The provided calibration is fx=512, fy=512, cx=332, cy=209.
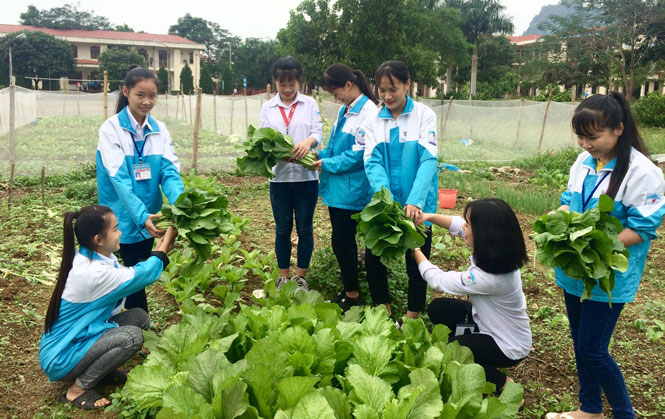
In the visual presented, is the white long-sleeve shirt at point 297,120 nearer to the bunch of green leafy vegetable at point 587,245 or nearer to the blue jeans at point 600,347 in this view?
the bunch of green leafy vegetable at point 587,245

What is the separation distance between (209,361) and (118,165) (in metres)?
1.41

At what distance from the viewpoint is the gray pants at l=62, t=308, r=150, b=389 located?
2689 millimetres

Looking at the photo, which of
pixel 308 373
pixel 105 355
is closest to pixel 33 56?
pixel 105 355

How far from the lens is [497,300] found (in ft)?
8.82

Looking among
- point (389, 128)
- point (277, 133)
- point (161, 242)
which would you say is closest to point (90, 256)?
point (161, 242)

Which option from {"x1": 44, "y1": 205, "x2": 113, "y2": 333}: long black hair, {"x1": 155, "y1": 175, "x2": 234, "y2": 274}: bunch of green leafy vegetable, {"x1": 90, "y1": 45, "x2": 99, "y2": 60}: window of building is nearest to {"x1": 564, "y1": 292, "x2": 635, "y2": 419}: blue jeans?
{"x1": 155, "y1": 175, "x2": 234, "y2": 274}: bunch of green leafy vegetable

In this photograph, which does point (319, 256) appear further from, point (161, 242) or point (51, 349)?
point (51, 349)

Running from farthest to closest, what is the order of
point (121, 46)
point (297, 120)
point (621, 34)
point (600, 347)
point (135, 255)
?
point (121, 46) < point (621, 34) < point (297, 120) < point (135, 255) < point (600, 347)

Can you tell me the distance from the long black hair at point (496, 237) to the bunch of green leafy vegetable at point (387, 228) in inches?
13.8

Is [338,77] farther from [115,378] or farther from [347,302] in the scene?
[115,378]

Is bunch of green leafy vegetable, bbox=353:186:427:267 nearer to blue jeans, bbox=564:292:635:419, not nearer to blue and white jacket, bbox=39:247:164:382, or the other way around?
blue jeans, bbox=564:292:635:419

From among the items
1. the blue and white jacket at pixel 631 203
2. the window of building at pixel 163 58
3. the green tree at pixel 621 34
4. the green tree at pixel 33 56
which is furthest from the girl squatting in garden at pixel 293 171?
the window of building at pixel 163 58

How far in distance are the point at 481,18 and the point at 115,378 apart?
156 feet

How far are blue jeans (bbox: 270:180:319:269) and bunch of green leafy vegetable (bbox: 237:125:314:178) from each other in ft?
0.70
